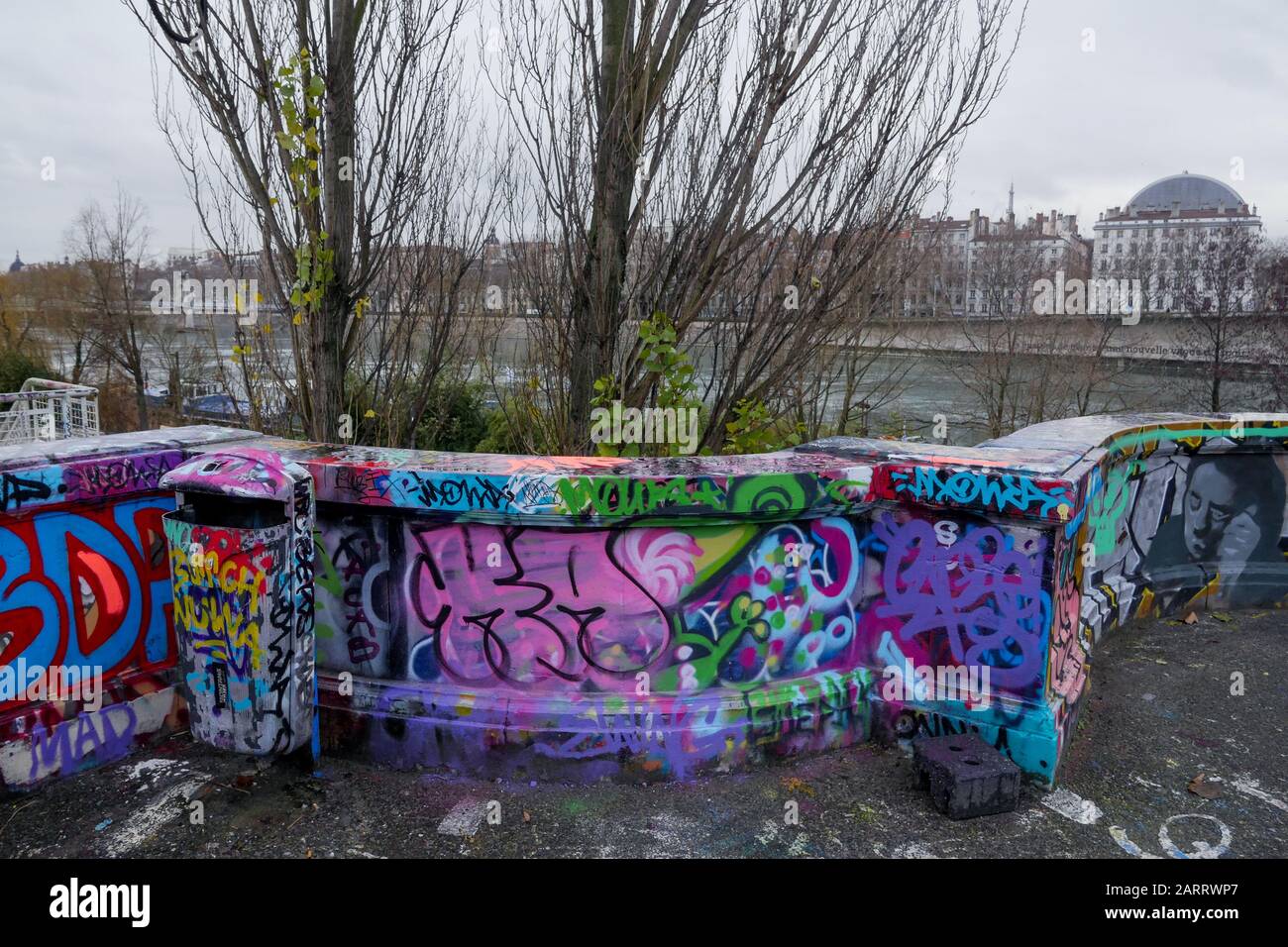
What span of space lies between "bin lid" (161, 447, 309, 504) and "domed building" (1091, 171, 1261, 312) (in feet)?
119

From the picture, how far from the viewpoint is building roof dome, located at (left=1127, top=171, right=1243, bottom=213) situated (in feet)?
193

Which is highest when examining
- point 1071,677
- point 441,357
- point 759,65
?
point 759,65

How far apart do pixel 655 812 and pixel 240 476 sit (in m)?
2.22

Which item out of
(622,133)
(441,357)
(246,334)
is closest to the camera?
(622,133)

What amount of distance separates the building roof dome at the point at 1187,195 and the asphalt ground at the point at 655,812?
6389 centimetres

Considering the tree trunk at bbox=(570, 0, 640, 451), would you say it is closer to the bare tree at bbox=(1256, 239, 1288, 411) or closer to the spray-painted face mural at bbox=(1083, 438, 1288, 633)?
the spray-painted face mural at bbox=(1083, 438, 1288, 633)

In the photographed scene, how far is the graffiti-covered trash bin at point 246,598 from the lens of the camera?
3.64 metres

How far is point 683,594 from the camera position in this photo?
13.2 feet

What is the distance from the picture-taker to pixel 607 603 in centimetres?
398

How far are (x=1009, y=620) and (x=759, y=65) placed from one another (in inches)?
176

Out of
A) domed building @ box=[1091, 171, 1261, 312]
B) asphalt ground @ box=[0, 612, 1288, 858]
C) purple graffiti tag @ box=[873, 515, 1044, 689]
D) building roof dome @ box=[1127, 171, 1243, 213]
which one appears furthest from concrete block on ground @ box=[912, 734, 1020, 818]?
building roof dome @ box=[1127, 171, 1243, 213]

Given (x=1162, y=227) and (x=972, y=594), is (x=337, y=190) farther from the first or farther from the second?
(x=1162, y=227)

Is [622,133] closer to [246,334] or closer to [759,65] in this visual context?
[759,65]

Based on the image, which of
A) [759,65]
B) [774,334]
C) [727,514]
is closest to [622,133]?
[759,65]
